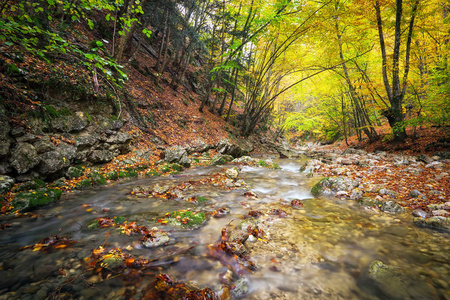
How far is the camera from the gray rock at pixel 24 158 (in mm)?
3879

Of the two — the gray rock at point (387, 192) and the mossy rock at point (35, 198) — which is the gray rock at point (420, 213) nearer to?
the gray rock at point (387, 192)

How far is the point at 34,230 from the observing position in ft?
9.53

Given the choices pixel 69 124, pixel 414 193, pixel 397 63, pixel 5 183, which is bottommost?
pixel 414 193

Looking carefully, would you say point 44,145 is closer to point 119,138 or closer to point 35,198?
point 35,198

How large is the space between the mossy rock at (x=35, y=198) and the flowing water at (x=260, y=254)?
0.20 m

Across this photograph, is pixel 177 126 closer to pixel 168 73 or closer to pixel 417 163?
pixel 168 73

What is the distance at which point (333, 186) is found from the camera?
5.19m

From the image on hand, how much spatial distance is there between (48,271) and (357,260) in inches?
155

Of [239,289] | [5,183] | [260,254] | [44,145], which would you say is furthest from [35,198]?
[260,254]

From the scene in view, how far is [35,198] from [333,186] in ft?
23.5

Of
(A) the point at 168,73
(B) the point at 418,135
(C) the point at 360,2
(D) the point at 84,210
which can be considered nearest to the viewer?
(D) the point at 84,210

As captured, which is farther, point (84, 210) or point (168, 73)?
point (168, 73)

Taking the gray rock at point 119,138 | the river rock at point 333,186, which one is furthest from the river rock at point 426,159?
the gray rock at point 119,138

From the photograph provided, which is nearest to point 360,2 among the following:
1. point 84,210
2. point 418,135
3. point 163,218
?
point 418,135
